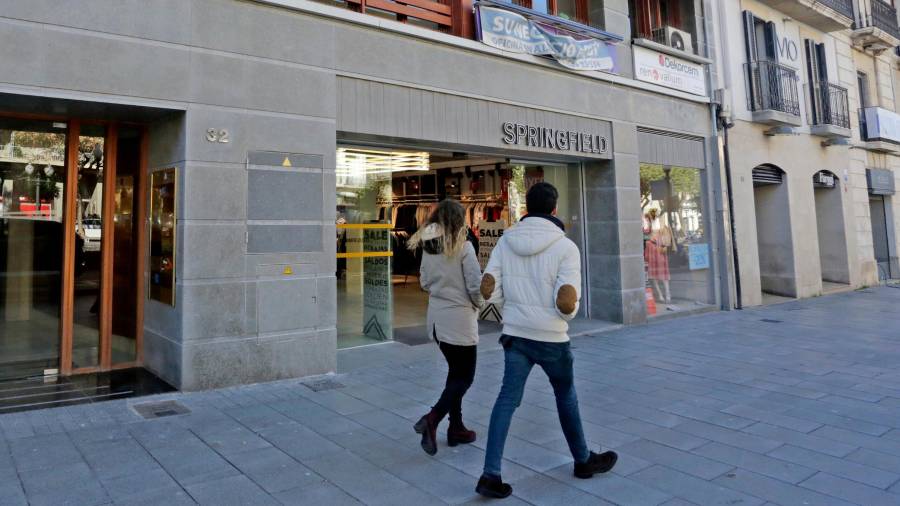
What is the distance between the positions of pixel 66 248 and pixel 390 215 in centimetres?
422

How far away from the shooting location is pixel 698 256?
11883mm

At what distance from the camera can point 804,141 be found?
48.4 feet

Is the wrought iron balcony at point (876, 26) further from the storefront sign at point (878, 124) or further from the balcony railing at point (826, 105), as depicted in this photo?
the balcony railing at point (826, 105)

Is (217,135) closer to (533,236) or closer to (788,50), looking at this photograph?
(533,236)

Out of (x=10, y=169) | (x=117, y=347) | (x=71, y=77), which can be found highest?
(x=71, y=77)

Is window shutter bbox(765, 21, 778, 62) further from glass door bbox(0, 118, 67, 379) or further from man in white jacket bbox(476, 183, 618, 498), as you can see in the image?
glass door bbox(0, 118, 67, 379)

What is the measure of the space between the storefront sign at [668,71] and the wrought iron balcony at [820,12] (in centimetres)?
394

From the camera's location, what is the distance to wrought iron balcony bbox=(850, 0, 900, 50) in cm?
1691

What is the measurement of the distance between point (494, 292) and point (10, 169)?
580 centimetres

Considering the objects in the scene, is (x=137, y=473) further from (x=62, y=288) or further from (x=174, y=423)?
(x=62, y=288)

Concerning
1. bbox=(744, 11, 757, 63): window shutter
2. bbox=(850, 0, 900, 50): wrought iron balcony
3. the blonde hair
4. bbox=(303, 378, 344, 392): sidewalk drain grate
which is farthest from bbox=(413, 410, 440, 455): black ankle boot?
bbox=(850, 0, 900, 50): wrought iron balcony

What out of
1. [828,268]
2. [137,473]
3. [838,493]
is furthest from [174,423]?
[828,268]

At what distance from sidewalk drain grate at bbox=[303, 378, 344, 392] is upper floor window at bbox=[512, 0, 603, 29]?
7.16 metres

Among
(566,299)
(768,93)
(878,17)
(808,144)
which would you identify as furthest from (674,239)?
(878,17)
